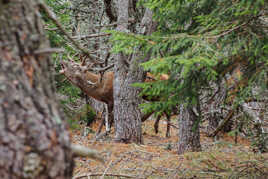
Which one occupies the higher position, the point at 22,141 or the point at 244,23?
the point at 244,23

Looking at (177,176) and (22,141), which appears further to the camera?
(177,176)

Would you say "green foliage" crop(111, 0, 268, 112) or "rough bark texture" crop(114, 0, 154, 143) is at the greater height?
"green foliage" crop(111, 0, 268, 112)

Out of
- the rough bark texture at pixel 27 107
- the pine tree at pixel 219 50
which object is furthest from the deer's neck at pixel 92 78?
the rough bark texture at pixel 27 107

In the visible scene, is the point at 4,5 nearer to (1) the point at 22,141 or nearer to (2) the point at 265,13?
(1) the point at 22,141

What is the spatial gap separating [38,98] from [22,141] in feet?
0.77

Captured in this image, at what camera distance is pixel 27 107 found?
1.34m

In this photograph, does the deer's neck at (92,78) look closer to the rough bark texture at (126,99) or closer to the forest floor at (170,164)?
the rough bark texture at (126,99)

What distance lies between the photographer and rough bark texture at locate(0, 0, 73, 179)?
4.24ft

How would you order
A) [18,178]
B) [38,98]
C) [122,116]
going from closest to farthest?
[18,178]
[38,98]
[122,116]

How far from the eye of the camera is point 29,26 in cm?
143

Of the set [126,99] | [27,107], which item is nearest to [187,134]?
[126,99]

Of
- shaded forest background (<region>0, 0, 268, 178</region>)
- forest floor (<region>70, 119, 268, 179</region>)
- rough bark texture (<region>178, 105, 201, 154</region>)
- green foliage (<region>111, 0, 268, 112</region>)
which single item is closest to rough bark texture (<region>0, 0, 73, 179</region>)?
shaded forest background (<region>0, 0, 268, 178</region>)

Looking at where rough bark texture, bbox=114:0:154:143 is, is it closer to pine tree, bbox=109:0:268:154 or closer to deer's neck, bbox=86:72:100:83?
deer's neck, bbox=86:72:100:83

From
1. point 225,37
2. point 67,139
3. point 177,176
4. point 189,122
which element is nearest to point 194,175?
point 177,176
